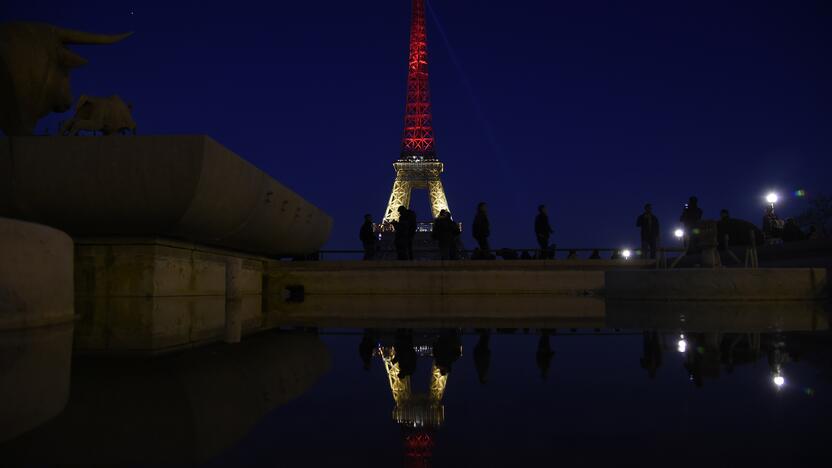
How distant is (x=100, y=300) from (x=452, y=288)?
27.0 ft

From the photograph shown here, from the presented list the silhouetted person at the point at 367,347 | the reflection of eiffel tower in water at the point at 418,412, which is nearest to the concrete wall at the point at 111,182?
the silhouetted person at the point at 367,347

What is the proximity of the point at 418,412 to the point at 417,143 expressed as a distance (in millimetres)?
59068

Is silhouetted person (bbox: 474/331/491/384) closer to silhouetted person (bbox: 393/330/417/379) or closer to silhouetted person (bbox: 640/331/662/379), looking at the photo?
silhouetted person (bbox: 393/330/417/379)

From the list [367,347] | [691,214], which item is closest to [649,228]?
[691,214]

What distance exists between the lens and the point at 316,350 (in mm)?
4660

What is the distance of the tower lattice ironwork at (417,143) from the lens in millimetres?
57594

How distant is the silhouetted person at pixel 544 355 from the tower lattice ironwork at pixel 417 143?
48.1 meters

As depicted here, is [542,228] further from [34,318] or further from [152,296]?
[34,318]

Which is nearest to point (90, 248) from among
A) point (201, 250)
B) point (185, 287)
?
point (185, 287)

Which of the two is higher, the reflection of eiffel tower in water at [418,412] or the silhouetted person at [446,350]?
the reflection of eiffel tower in water at [418,412]

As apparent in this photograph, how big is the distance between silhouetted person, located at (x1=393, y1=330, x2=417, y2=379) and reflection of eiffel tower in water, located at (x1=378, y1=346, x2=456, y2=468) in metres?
0.05

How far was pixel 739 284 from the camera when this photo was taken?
32.8ft

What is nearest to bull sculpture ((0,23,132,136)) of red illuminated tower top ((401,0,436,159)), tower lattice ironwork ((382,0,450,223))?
tower lattice ironwork ((382,0,450,223))

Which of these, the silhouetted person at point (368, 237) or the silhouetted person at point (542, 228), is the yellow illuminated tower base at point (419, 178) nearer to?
the silhouetted person at point (368, 237)
